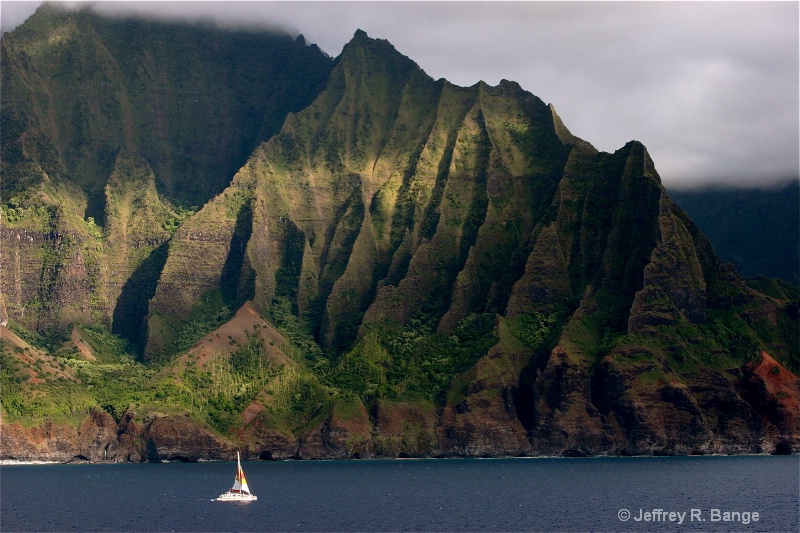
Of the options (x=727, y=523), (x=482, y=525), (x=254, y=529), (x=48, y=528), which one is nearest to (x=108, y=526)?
(x=48, y=528)

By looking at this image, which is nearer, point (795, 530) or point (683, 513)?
point (795, 530)

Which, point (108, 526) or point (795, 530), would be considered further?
point (108, 526)

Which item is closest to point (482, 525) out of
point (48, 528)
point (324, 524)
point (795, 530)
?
point (324, 524)

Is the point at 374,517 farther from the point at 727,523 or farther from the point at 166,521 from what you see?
the point at 727,523

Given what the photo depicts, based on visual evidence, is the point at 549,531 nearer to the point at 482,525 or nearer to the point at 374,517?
the point at 482,525

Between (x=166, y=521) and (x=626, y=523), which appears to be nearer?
(x=626, y=523)

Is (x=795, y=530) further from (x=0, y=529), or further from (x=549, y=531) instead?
(x=0, y=529)

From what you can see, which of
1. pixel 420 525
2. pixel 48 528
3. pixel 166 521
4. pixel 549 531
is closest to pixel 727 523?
pixel 549 531
